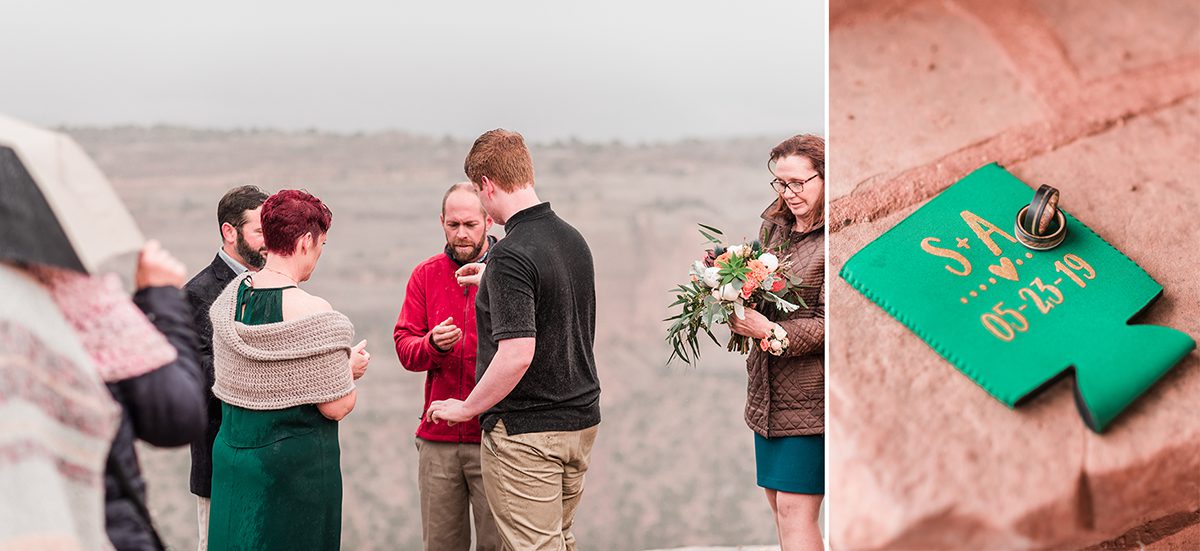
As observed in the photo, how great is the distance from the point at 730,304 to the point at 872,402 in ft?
3.86

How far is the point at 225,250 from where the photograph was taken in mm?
2670

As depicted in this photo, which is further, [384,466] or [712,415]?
[712,415]

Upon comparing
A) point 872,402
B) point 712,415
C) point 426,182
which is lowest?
point 712,415

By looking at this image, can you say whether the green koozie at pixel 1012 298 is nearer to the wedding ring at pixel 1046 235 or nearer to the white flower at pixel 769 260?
the wedding ring at pixel 1046 235

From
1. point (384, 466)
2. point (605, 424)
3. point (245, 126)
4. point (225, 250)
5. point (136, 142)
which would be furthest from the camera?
point (605, 424)

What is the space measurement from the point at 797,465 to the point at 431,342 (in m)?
1.26

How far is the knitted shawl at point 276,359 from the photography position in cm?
218

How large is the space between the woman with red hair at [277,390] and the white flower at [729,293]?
0.92 m

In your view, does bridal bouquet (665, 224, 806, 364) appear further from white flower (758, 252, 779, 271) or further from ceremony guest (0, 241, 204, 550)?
ceremony guest (0, 241, 204, 550)

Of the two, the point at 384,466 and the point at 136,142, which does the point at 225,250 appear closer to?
the point at 136,142

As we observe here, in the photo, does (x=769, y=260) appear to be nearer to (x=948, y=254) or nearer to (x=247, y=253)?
(x=948, y=254)

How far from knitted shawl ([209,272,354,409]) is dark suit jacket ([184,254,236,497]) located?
281 millimetres

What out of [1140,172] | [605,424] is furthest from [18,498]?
[605,424]

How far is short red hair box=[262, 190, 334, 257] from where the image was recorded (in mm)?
2256
